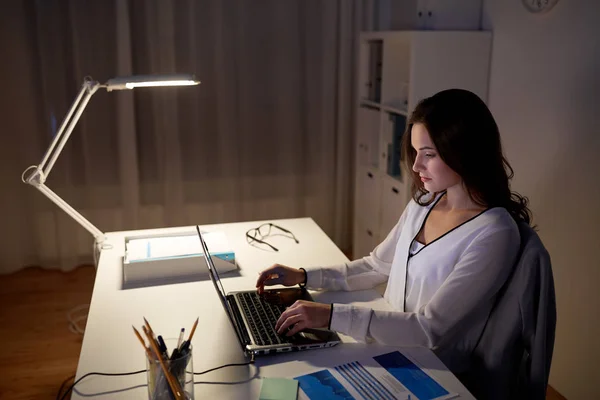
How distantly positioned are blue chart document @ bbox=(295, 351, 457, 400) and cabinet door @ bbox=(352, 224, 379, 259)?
192cm

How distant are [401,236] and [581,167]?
90 cm

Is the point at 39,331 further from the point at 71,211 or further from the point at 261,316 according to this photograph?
the point at 261,316

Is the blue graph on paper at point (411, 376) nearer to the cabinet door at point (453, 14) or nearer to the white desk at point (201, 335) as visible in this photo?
the white desk at point (201, 335)

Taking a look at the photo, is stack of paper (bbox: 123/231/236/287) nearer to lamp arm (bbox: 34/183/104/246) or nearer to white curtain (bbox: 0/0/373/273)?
lamp arm (bbox: 34/183/104/246)

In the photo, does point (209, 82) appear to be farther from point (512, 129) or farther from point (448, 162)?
point (448, 162)

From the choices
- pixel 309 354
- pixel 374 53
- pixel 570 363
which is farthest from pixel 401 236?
pixel 374 53

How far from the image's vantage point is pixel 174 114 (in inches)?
140

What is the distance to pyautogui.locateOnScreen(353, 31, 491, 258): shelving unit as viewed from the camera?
266 cm

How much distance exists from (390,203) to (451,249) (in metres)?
1.54

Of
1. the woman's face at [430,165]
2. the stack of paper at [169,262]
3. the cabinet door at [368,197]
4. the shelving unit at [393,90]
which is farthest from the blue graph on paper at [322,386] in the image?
the cabinet door at [368,197]

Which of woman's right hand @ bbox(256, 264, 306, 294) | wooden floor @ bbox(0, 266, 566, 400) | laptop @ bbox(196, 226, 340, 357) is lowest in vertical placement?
wooden floor @ bbox(0, 266, 566, 400)

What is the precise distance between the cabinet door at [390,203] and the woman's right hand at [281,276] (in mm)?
1216

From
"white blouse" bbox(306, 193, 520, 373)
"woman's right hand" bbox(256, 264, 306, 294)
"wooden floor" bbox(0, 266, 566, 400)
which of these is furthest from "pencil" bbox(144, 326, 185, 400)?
"wooden floor" bbox(0, 266, 566, 400)

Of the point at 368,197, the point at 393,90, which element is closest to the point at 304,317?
the point at 393,90
